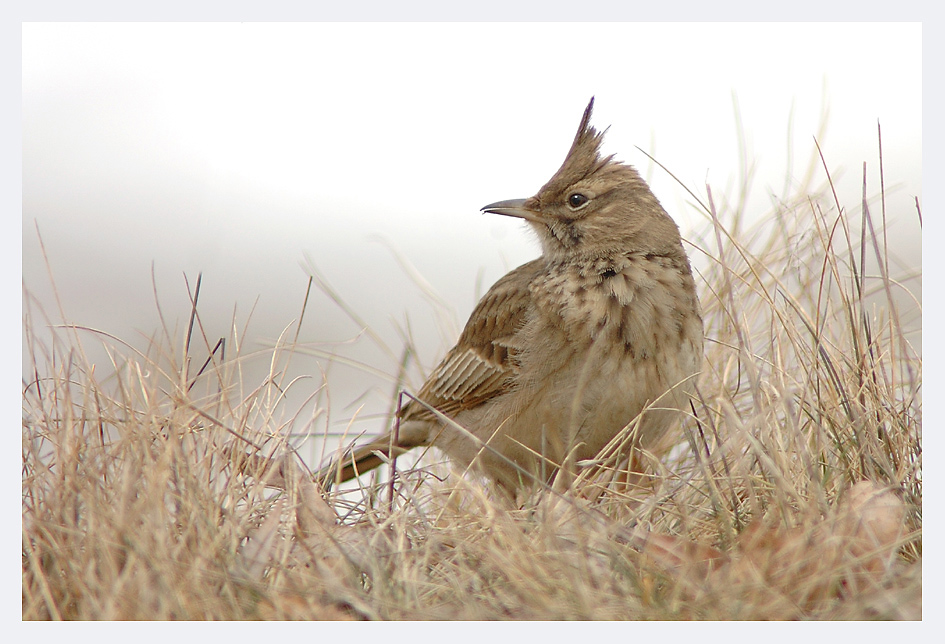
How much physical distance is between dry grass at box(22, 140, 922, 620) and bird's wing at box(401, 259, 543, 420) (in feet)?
1.50

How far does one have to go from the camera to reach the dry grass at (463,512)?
9.56ft

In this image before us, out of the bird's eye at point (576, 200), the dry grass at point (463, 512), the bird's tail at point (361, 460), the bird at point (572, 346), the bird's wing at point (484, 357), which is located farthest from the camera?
the bird's eye at point (576, 200)

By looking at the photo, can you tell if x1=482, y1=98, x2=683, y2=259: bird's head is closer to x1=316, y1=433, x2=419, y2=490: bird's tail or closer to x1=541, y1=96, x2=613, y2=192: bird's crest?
x1=541, y1=96, x2=613, y2=192: bird's crest

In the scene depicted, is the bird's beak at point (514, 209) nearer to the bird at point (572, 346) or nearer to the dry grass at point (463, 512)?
the bird at point (572, 346)

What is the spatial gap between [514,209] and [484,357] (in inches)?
30.0

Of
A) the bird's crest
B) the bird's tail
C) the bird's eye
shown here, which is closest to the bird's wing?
the bird's tail

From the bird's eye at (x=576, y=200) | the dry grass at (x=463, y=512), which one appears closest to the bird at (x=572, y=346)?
the bird's eye at (x=576, y=200)

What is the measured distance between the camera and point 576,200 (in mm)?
4559

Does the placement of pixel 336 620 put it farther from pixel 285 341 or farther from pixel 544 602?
pixel 285 341

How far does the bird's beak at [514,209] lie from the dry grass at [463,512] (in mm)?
1223

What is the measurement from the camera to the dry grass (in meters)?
2.91

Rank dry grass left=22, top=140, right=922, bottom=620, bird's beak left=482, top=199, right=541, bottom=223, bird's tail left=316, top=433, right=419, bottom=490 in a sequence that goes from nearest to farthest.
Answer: dry grass left=22, top=140, right=922, bottom=620
bird's tail left=316, top=433, right=419, bottom=490
bird's beak left=482, top=199, right=541, bottom=223

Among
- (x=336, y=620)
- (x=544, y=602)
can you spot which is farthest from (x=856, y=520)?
(x=336, y=620)

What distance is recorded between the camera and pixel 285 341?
170 inches
